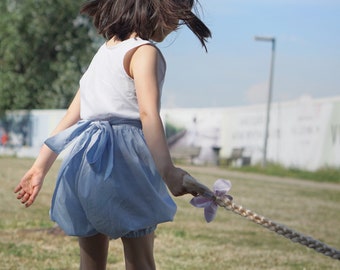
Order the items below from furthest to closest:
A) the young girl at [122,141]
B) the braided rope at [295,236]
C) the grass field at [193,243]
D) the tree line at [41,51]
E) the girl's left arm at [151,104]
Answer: the tree line at [41,51] → the grass field at [193,243] → the young girl at [122,141] → the girl's left arm at [151,104] → the braided rope at [295,236]

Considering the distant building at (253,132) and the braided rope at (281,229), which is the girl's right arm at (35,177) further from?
the distant building at (253,132)

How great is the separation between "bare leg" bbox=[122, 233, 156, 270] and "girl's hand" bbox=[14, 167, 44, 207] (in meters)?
0.47

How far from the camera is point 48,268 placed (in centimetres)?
584

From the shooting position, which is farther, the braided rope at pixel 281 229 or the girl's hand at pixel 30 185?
the girl's hand at pixel 30 185

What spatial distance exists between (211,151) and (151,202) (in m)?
30.1

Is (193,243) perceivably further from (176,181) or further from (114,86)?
(176,181)

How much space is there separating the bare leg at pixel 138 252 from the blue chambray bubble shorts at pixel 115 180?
0.04 m

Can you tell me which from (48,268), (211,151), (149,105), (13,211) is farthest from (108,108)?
(211,151)

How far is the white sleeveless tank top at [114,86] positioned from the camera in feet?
11.1

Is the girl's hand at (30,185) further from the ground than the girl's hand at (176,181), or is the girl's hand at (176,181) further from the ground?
the girl's hand at (176,181)

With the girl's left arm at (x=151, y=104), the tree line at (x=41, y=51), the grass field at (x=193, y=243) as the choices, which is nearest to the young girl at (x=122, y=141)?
the girl's left arm at (x=151, y=104)

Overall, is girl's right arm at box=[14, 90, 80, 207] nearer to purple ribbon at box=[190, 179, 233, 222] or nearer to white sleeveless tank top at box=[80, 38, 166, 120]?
white sleeveless tank top at box=[80, 38, 166, 120]

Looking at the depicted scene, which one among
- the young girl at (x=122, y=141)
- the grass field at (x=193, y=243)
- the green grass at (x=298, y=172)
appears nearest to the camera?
the young girl at (x=122, y=141)

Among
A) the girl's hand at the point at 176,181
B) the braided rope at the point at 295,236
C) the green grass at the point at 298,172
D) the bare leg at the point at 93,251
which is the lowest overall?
the green grass at the point at 298,172
